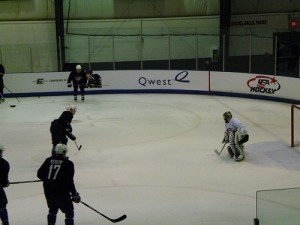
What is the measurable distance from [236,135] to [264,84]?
6842 mm

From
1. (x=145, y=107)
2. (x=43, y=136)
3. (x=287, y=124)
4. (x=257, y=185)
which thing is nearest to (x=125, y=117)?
(x=145, y=107)

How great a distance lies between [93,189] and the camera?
8.36m

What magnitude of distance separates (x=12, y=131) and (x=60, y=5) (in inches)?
378

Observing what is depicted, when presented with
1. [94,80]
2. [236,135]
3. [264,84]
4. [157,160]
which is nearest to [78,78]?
[94,80]

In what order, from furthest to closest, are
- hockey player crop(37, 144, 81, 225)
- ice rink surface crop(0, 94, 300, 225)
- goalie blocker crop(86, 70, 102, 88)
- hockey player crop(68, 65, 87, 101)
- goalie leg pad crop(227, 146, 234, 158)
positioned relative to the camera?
goalie blocker crop(86, 70, 102, 88) < hockey player crop(68, 65, 87, 101) < goalie leg pad crop(227, 146, 234, 158) < ice rink surface crop(0, 94, 300, 225) < hockey player crop(37, 144, 81, 225)

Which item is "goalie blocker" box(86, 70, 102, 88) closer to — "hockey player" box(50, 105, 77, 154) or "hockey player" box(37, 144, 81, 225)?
"hockey player" box(50, 105, 77, 154)

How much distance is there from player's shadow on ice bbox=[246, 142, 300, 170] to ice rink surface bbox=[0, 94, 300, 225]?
0.06 feet

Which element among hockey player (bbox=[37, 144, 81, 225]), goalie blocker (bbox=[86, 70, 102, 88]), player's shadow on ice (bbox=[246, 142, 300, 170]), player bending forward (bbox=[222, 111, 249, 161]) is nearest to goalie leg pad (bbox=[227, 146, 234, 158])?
player bending forward (bbox=[222, 111, 249, 161])

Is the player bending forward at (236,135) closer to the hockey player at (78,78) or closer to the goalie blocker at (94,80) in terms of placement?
the hockey player at (78,78)

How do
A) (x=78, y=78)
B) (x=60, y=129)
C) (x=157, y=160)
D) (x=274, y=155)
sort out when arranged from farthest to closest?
(x=78, y=78), (x=274, y=155), (x=157, y=160), (x=60, y=129)

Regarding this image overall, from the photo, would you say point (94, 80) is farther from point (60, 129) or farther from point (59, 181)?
point (59, 181)

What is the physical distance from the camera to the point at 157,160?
32.4 ft

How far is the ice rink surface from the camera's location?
7.43m

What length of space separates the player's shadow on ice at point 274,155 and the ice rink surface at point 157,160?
0.02m
